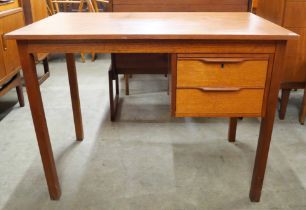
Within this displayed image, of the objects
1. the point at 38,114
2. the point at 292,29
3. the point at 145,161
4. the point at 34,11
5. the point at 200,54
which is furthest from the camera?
the point at 34,11

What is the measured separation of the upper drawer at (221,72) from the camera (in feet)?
4.04

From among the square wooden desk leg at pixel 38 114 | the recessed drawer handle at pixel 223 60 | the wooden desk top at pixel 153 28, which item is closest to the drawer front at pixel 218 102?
the recessed drawer handle at pixel 223 60

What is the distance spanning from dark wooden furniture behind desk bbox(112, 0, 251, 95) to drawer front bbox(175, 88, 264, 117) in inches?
41.2

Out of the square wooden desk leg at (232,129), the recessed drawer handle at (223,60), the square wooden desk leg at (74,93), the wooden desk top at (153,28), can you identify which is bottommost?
the square wooden desk leg at (232,129)

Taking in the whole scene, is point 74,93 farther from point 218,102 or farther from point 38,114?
point 218,102

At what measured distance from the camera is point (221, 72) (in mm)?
1253

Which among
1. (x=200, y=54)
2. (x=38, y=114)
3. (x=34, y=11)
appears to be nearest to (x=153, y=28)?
(x=200, y=54)

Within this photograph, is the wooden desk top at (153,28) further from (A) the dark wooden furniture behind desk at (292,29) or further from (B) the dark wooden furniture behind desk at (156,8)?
(B) the dark wooden furniture behind desk at (156,8)

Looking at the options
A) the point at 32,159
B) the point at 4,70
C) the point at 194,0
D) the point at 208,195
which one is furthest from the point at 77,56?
the point at 208,195

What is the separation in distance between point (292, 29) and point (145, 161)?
1.29 meters

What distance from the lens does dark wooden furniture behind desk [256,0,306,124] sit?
2012 mm

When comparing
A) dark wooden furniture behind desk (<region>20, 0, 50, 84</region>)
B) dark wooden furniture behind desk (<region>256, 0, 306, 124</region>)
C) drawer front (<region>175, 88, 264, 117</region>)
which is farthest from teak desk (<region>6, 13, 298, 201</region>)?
dark wooden furniture behind desk (<region>20, 0, 50, 84</region>)

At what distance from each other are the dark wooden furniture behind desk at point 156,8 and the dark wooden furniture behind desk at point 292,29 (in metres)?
0.23

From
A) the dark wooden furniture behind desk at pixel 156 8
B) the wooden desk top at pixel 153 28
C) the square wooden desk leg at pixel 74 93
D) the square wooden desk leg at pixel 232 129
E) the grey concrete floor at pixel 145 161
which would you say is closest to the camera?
the wooden desk top at pixel 153 28
